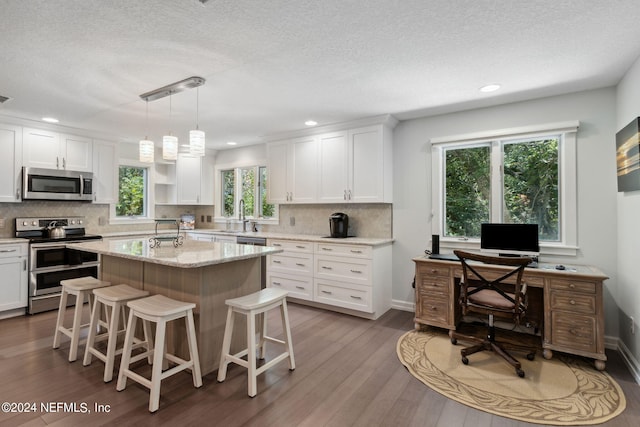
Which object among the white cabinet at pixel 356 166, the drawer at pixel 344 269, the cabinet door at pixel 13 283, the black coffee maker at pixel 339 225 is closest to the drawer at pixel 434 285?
the drawer at pixel 344 269

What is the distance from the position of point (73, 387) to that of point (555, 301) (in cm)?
383

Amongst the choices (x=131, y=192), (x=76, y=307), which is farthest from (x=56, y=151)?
(x=76, y=307)

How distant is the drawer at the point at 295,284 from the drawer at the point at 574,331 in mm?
2584

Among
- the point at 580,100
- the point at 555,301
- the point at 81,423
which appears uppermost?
the point at 580,100

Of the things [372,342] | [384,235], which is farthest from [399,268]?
[372,342]

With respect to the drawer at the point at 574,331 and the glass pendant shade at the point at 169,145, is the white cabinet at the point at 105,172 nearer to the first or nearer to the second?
the glass pendant shade at the point at 169,145

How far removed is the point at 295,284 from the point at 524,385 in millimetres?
2717

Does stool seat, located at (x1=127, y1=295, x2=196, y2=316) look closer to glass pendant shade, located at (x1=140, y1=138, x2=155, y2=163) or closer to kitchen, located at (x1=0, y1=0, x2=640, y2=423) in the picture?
kitchen, located at (x1=0, y1=0, x2=640, y2=423)

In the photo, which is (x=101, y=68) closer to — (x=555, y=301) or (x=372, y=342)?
(x=372, y=342)

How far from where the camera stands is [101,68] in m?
2.65

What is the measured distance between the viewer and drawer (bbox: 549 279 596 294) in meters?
2.63

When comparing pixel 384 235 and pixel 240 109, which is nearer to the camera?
pixel 240 109

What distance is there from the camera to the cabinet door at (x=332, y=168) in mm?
4309

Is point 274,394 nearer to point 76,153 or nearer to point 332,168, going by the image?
point 332,168
